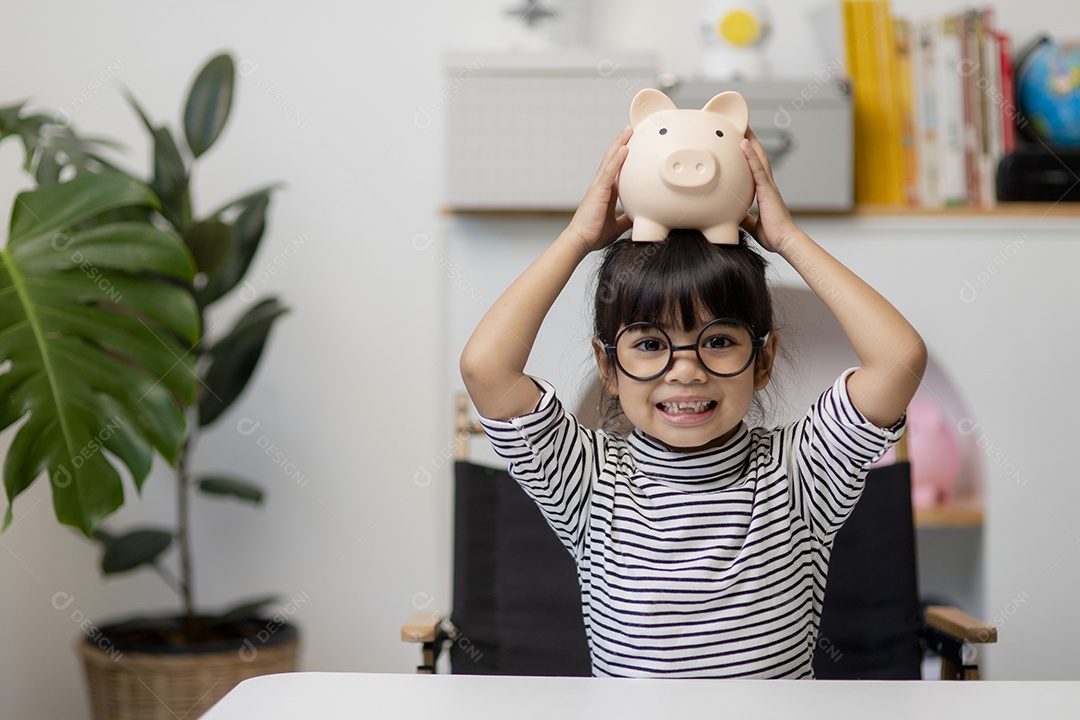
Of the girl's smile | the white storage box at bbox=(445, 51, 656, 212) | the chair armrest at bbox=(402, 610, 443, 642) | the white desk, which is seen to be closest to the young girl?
the girl's smile

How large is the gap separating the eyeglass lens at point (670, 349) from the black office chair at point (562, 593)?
0.54 meters

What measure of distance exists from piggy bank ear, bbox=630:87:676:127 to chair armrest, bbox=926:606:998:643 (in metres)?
0.76

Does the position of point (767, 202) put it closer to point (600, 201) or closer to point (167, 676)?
point (600, 201)

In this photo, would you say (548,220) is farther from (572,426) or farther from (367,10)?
(572,426)

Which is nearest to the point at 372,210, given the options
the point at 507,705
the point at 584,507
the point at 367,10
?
the point at 367,10

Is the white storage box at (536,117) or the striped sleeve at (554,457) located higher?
the white storage box at (536,117)

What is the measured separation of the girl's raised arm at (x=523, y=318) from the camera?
1.04 meters

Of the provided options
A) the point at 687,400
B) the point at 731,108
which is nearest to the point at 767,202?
the point at 731,108

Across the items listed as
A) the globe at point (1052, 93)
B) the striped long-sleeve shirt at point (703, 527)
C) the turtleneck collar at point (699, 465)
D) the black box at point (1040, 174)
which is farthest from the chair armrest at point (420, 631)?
the globe at point (1052, 93)

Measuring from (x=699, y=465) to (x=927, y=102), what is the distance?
1.21 metres

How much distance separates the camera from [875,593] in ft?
4.91

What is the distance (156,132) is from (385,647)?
46.2 inches

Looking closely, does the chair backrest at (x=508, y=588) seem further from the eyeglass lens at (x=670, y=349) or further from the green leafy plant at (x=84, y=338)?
the eyeglass lens at (x=670, y=349)

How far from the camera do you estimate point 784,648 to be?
1.06 m
